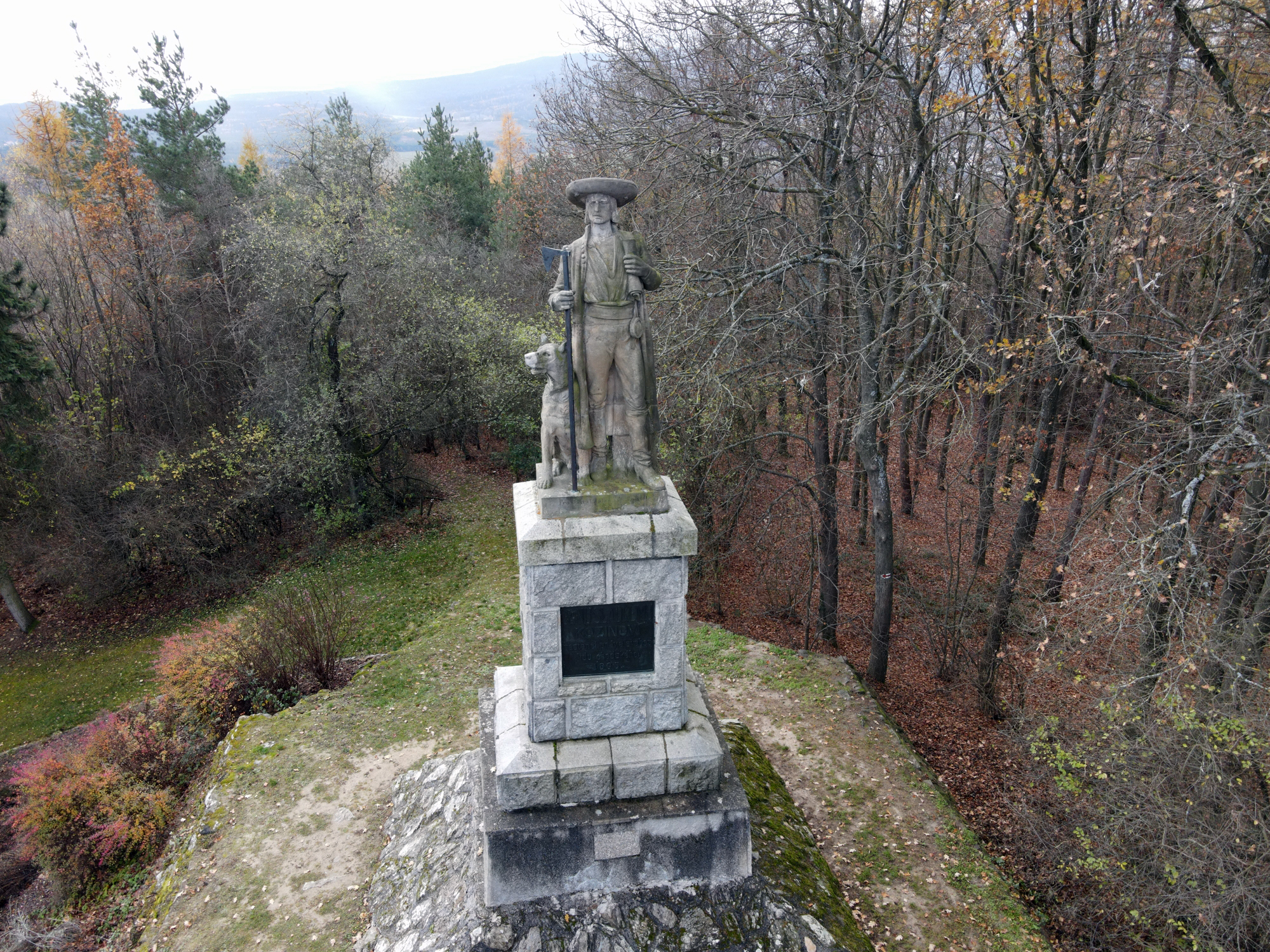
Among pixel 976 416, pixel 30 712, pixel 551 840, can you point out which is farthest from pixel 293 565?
pixel 976 416

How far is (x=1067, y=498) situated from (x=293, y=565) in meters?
18.8

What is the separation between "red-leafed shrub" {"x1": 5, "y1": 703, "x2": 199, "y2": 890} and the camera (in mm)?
8789

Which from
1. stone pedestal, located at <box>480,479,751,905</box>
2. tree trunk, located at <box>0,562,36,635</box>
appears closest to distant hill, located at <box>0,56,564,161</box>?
tree trunk, located at <box>0,562,36,635</box>

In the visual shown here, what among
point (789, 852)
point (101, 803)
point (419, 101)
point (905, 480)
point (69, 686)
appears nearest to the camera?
point (789, 852)

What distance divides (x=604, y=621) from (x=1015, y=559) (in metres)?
7.80

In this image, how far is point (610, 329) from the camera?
5996mm

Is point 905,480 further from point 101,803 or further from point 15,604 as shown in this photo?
point 15,604

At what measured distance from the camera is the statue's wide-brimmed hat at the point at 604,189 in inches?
226

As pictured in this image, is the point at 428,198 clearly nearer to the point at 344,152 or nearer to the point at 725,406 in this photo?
the point at 344,152

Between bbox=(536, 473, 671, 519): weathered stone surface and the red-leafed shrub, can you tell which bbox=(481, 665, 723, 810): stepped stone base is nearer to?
bbox=(536, 473, 671, 519): weathered stone surface

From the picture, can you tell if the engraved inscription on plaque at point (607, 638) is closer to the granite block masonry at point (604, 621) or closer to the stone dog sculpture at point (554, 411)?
the granite block masonry at point (604, 621)

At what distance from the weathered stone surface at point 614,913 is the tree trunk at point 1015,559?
541cm

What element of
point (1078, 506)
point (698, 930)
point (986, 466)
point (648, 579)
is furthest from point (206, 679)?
point (1078, 506)

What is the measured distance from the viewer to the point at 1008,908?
22.3 ft
